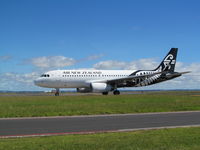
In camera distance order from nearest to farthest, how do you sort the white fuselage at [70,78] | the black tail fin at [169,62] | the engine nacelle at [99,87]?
the white fuselage at [70,78]
the engine nacelle at [99,87]
the black tail fin at [169,62]

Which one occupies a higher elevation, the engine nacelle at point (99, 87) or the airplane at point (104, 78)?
the airplane at point (104, 78)

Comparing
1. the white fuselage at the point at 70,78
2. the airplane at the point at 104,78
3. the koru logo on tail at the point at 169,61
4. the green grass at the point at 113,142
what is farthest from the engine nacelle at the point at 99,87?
the green grass at the point at 113,142

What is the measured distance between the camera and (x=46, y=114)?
20484mm

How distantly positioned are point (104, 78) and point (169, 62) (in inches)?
512

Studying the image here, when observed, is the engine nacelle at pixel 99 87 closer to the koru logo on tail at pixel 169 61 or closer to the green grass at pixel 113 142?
the koru logo on tail at pixel 169 61

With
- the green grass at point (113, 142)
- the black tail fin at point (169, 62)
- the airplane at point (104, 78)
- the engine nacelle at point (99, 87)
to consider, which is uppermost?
→ the black tail fin at point (169, 62)

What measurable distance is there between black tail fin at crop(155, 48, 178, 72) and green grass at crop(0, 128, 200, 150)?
46271mm

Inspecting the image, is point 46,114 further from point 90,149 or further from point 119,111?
point 90,149

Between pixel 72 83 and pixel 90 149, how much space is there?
41.1 metres

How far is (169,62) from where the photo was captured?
57.2 metres

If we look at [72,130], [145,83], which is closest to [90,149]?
[72,130]

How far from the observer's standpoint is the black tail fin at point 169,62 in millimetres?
57031

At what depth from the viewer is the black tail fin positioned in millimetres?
57031

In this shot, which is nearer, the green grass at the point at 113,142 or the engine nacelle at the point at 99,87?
the green grass at the point at 113,142
